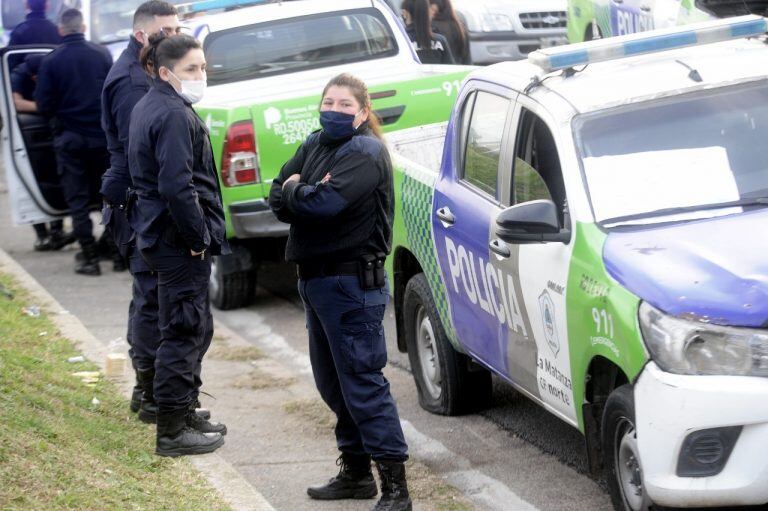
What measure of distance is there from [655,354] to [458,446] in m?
2.27

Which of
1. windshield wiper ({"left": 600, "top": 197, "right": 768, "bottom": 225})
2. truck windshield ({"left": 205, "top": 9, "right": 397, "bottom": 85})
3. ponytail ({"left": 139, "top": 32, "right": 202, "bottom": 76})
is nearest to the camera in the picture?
windshield wiper ({"left": 600, "top": 197, "right": 768, "bottom": 225})

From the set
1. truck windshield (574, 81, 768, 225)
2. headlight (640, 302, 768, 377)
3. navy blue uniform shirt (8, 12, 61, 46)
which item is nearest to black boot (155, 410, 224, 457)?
truck windshield (574, 81, 768, 225)

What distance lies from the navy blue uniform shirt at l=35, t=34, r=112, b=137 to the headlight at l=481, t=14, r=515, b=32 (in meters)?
6.37

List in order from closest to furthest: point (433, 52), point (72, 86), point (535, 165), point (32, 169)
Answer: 1. point (535, 165)
2. point (72, 86)
3. point (32, 169)
4. point (433, 52)

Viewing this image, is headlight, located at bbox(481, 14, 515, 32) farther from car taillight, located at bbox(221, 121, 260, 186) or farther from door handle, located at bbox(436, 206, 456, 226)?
door handle, located at bbox(436, 206, 456, 226)

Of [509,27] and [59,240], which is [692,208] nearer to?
[59,240]

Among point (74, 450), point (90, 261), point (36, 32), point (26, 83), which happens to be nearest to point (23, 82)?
point (26, 83)

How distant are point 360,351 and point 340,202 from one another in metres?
0.61

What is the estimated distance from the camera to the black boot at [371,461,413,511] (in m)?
5.51

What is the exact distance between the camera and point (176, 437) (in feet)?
20.5

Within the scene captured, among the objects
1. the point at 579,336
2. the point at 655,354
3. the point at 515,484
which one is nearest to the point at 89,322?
the point at 515,484

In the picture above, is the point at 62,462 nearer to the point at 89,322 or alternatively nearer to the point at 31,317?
the point at 31,317

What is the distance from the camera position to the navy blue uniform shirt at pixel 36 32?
523 inches

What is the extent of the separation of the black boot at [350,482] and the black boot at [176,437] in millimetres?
737
